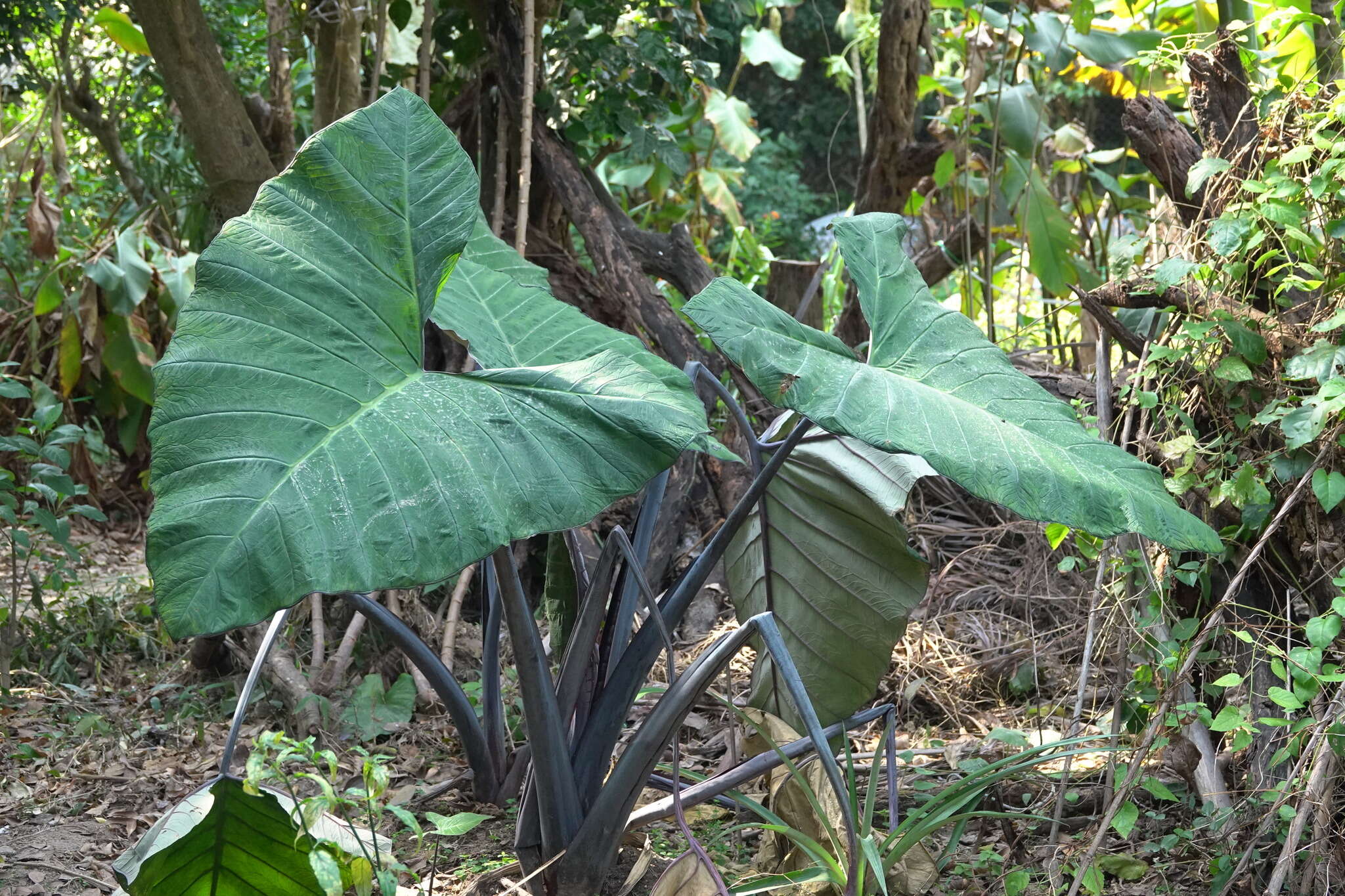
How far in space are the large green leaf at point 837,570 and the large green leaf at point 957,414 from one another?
0.31 metres

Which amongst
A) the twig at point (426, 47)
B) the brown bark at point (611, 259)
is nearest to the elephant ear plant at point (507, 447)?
the brown bark at point (611, 259)

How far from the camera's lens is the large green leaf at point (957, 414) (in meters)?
1.11

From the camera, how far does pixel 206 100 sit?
2570mm

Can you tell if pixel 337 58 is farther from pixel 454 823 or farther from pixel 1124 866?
pixel 1124 866

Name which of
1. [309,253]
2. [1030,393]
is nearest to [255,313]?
[309,253]

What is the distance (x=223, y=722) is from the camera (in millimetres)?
2297

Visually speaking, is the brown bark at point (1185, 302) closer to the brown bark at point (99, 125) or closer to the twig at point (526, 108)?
the twig at point (526, 108)

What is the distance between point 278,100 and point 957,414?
257 cm

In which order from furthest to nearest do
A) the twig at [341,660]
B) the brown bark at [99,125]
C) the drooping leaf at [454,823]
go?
the brown bark at [99,125], the twig at [341,660], the drooping leaf at [454,823]

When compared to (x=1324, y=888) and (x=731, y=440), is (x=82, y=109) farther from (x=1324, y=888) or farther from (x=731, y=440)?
(x=1324, y=888)

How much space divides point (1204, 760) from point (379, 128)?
1.47 m

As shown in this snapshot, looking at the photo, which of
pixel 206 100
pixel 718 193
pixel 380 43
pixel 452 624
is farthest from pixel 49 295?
pixel 718 193

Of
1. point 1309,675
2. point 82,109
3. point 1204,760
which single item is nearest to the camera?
point 1309,675

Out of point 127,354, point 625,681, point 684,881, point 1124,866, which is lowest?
point 1124,866
